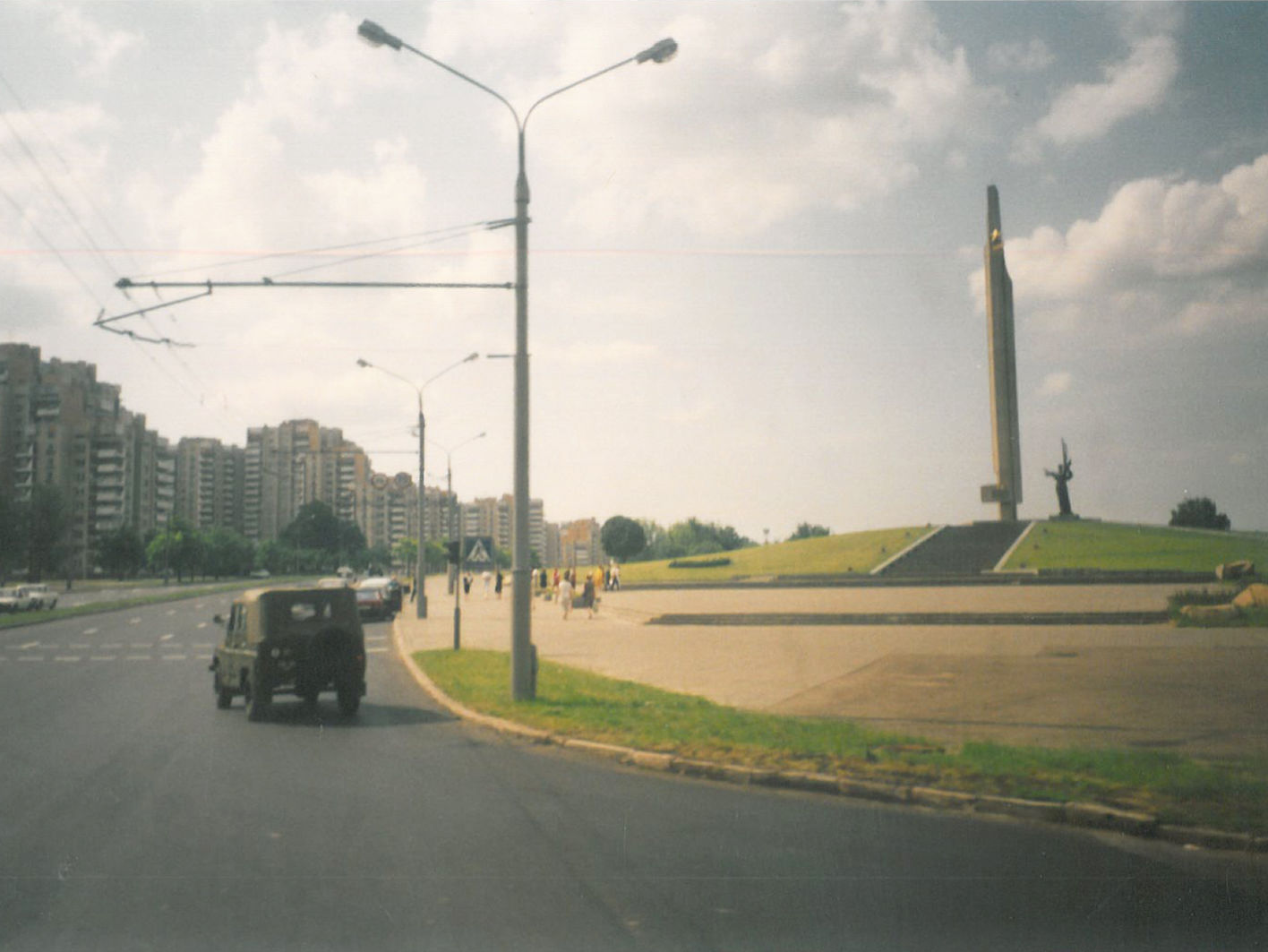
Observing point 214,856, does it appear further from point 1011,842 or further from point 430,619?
point 430,619

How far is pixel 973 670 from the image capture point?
15680mm

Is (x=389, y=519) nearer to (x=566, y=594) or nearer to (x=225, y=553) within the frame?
(x=225, y=553)

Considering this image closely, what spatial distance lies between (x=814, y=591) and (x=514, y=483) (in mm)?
32767

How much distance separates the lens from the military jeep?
12.8 meters

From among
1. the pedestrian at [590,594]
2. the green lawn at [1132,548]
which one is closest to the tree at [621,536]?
the green lawn at [1132,548]

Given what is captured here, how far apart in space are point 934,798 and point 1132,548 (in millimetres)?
45869

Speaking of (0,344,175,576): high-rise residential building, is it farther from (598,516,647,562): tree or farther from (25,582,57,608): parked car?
(598,516,647,562): tree

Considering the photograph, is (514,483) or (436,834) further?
(514,483)

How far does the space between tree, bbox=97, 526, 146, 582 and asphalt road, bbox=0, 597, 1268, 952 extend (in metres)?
105

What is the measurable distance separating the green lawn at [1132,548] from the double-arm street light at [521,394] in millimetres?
26722

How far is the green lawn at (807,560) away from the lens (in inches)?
2330

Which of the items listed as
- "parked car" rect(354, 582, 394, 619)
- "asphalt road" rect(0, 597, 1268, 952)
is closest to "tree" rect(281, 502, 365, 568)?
"parked car" rect(354, 582, 394, 619)

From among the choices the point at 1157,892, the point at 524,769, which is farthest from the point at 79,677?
the point at 1157,892

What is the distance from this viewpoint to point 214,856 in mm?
6020
